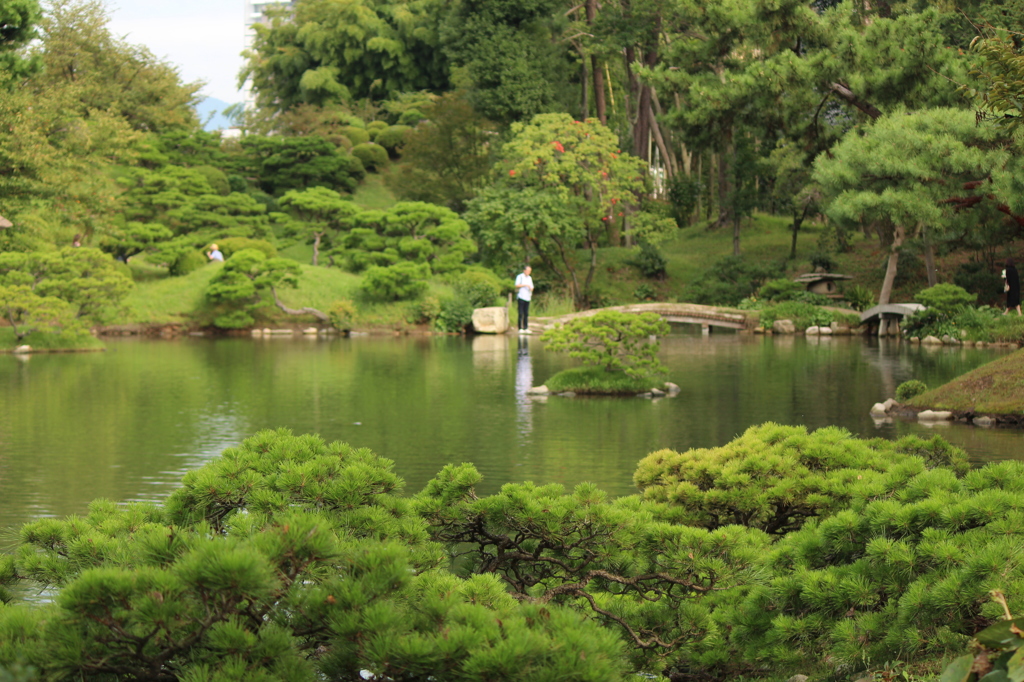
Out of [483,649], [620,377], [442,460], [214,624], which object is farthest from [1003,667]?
[620,377]

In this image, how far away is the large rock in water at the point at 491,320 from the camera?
22.7 meters

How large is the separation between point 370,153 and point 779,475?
35.4 metres

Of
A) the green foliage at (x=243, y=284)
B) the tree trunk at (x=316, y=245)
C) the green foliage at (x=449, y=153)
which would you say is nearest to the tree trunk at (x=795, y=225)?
the green foliage at (x=449, y=153)

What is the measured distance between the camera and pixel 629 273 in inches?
1091

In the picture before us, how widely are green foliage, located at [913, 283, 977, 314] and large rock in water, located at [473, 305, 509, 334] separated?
9356 millimetres

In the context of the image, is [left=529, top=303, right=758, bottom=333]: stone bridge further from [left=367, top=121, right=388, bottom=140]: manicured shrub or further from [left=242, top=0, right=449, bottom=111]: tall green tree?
[left=242, top=0, right=449, bottom=111]: tall green tree

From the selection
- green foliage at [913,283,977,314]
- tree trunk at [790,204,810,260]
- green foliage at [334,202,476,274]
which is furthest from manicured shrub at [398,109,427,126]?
green foliage at [913,283,977,314]

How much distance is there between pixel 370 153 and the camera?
38250mm

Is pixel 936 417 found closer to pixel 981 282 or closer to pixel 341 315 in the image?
pixel 981 282

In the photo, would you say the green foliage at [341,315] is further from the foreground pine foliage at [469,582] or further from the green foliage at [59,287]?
the foreground pine foliage at [469,582]

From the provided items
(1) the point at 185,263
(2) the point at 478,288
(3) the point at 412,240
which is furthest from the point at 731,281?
(1) the point at 185,263

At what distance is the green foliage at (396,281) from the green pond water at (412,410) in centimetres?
609

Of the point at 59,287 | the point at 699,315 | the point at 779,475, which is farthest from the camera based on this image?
the point at 699,315

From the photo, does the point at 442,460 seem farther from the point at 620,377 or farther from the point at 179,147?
the point at 179,147
